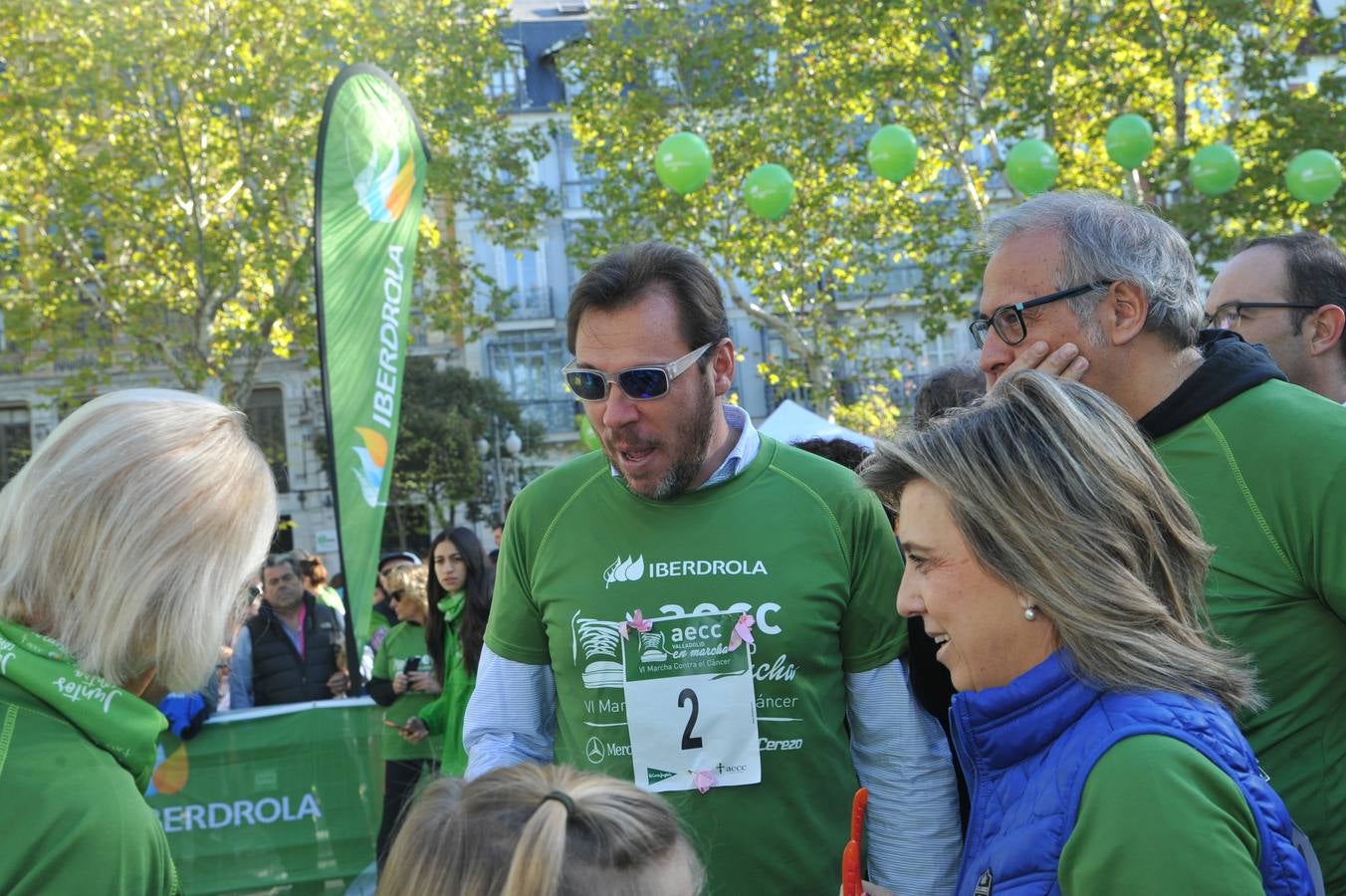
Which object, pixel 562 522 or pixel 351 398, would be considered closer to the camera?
pixel 562 522

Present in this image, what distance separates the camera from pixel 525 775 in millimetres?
1604

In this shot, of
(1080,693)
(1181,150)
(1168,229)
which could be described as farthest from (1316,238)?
(1181,150)

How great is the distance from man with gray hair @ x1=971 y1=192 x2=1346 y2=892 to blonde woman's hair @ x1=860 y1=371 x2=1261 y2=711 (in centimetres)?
6

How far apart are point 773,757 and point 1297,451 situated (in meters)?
1.13

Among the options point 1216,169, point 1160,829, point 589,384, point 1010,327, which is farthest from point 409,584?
point 1216,169

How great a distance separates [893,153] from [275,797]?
364 inches

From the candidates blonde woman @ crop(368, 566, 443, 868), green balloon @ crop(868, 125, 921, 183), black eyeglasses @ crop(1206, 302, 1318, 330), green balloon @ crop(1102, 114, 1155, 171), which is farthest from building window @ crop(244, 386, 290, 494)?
black eyeglasses @ crop(1206, 302, 1318, 330)

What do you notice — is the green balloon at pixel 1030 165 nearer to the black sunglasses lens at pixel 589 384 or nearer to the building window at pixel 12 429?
the black sunglasses lens at pixel 589 384

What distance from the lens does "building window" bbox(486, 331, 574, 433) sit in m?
42.8

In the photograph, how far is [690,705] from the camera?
8.67ft

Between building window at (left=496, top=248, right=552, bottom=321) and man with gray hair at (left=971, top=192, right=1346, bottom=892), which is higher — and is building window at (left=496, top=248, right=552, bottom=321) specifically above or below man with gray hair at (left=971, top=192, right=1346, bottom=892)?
below

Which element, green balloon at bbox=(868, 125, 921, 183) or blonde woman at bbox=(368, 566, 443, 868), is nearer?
blonde woman at bbox=(368, 566, 443, 868)

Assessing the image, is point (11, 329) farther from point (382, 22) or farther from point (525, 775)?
point (525, 775)

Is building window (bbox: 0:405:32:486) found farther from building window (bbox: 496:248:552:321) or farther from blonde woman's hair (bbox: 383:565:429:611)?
blonde woman's hair (bbox: 383:565:429:611)
